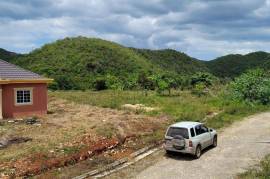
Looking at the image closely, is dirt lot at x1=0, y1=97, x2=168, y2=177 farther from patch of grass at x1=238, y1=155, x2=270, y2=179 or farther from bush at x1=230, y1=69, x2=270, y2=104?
bush at x1=230, y1=69, x2=270, y2=104

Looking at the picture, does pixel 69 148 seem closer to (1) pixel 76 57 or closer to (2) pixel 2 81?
(2) pixel 2 81

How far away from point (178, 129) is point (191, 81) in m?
42.2

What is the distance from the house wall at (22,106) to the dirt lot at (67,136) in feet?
3.86

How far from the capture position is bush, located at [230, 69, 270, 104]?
44.0 m

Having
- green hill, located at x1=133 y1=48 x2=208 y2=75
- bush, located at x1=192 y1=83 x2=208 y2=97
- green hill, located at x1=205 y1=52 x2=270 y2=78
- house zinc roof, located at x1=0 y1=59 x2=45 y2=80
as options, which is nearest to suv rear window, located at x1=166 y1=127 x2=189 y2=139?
house zinc roof, located at x1=0 y1=59 x2=45 y2=80

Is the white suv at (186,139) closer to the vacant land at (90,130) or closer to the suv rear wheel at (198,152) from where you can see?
the suv rear wheel at (198,152)

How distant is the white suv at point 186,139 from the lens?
2005 centimetres

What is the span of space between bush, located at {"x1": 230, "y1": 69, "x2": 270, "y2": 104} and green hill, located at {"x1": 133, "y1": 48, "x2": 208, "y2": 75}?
61526 millimetres

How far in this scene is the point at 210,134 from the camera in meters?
22.3

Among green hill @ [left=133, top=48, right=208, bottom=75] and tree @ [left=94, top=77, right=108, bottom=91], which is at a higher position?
green hill @ [left=133, top=48, right=208, bottom=75]

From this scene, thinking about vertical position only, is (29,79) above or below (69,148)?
above

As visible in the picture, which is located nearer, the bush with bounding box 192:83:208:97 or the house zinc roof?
the house zinc roof

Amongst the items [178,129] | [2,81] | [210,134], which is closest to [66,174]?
[178,129]

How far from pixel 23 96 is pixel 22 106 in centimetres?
86
